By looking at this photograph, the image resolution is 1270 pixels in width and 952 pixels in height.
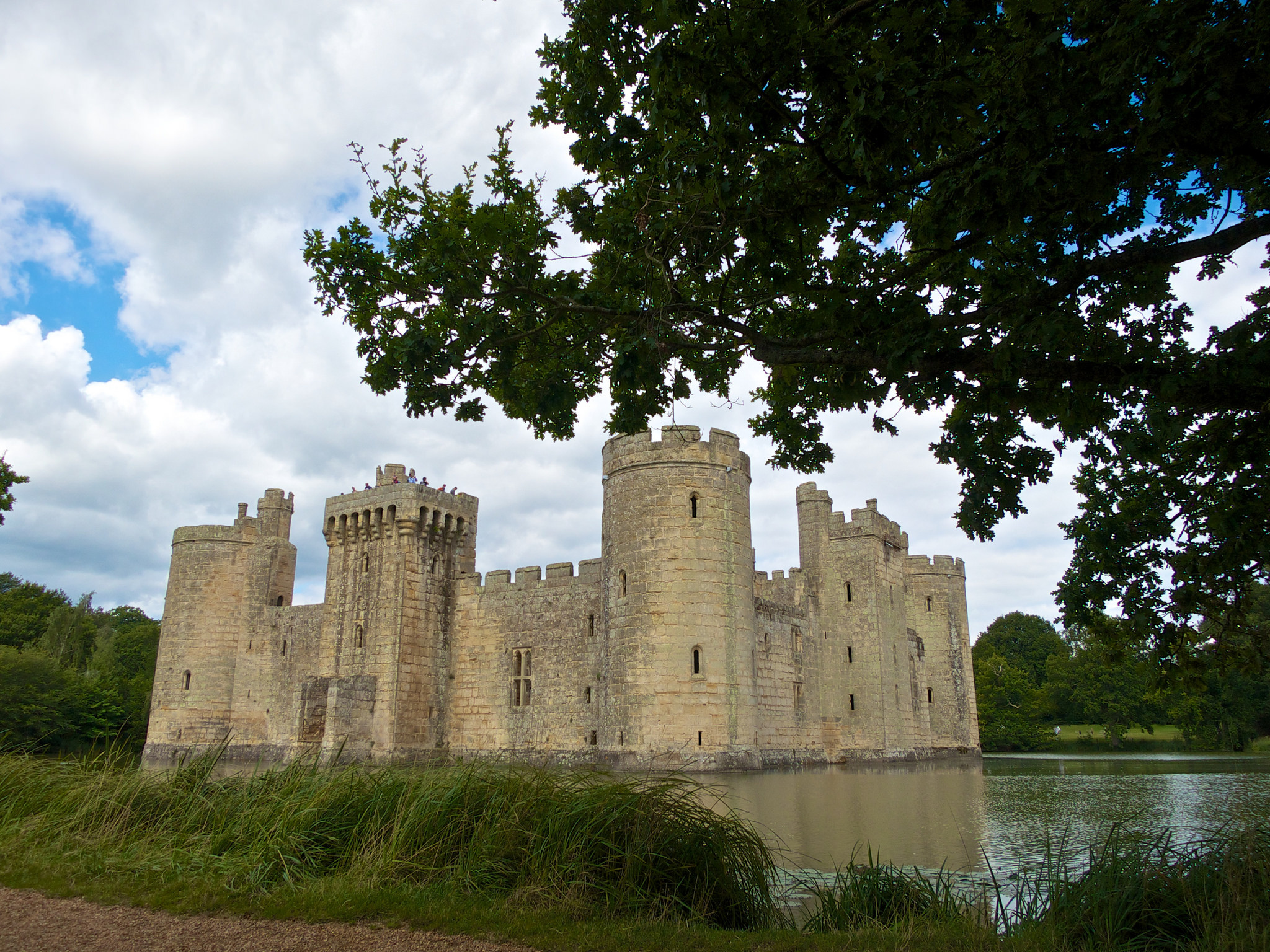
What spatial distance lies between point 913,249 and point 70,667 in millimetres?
45200

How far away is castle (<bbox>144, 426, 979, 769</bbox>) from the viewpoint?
22.1 meters

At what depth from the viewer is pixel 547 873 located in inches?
231

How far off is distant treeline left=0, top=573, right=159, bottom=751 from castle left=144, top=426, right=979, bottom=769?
2873mm

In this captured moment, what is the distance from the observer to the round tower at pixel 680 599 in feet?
70.2

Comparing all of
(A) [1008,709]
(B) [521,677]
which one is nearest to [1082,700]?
(A) [1008,709]

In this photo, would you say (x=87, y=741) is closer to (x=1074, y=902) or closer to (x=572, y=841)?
(x=572, y=841)

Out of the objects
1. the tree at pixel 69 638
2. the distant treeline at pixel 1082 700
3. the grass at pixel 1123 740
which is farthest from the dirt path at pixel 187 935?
the grass at pixel 1123 740

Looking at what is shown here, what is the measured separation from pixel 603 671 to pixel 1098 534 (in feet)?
54.6

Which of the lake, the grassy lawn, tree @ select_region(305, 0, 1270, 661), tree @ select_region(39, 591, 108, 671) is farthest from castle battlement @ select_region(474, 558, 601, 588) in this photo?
the grassy lawn

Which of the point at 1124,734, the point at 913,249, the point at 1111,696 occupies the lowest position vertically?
the point at 1124,734

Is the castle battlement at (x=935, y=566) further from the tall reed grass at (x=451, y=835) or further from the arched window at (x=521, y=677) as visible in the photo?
the tall reed grass at (x=451, y=835)

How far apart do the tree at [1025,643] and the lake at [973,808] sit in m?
41.2

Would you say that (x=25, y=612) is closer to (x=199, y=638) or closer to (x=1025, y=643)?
(x=199, y=638)

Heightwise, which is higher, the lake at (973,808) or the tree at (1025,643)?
the tree at (1025,643)
